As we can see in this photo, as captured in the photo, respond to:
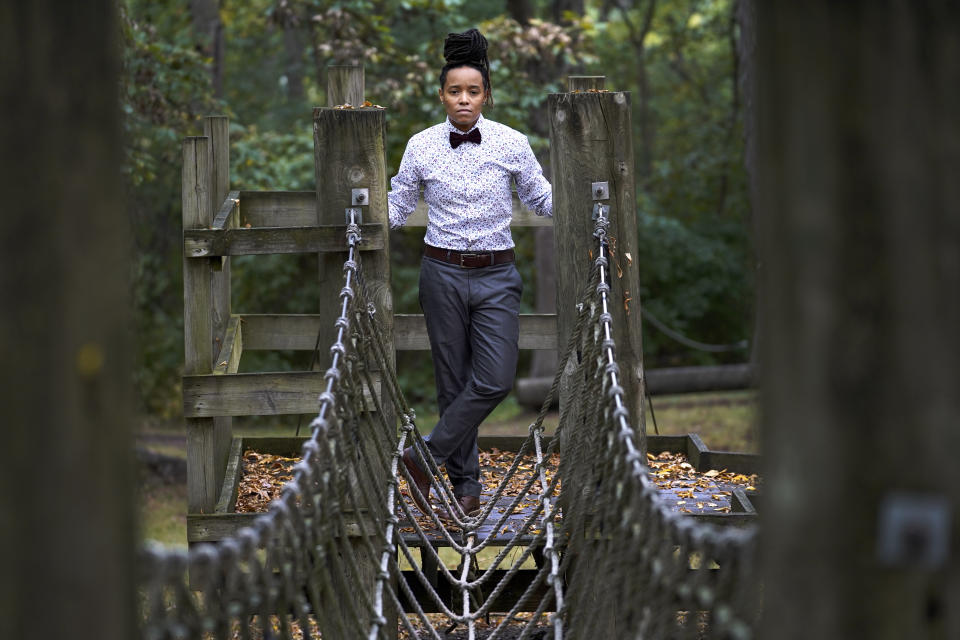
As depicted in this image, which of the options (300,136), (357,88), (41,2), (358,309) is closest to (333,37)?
(300,136)

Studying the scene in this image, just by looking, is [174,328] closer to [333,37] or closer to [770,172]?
[333,37]

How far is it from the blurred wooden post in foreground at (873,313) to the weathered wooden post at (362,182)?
264 cm

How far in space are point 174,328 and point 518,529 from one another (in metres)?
12.2

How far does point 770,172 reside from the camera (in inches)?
59.7

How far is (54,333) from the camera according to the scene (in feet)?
4.75

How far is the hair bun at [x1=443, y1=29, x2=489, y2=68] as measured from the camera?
173 inches

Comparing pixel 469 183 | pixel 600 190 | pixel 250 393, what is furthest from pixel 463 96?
pixel 250 393

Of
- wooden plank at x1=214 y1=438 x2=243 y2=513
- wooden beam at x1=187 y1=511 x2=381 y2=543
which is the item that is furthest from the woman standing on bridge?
wooden plank at x1=214 y1=438 x2=243 y2=513

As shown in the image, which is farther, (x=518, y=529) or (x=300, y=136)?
(x=300, y=136)

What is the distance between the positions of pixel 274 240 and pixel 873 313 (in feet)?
9.89

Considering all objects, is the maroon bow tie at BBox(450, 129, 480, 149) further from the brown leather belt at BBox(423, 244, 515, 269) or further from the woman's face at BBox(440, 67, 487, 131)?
the brown leather belt at BBox(423, 244, 515, 269)

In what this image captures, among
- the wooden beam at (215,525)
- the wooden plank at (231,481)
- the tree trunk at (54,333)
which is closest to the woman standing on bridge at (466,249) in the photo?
the wooden beam at (215,525)

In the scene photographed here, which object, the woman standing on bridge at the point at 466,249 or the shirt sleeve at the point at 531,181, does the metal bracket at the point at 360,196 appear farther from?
the shirt sleeve at the point at 531,181

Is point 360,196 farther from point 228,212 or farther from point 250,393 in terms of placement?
point 228,212
